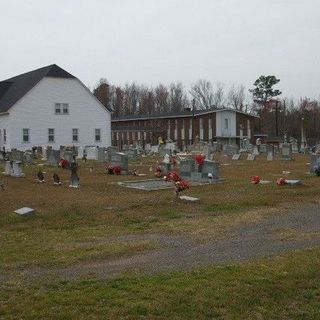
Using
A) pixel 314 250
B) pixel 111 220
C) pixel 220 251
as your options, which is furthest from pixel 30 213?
pixel 314 250

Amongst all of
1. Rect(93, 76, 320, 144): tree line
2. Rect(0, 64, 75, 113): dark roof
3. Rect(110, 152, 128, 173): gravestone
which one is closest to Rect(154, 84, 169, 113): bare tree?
Rect(93, 76, 320, 144): tree line

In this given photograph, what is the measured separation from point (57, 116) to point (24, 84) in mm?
4805

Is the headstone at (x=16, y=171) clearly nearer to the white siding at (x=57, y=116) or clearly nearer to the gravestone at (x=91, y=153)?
the gravestone at (x=91, y=153)

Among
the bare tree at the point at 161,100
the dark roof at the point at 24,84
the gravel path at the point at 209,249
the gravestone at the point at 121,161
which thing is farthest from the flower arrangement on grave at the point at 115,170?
the bare tree at the point at 161,100

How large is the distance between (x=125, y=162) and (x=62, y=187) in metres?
5.79

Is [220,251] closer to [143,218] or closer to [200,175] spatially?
[143,218]

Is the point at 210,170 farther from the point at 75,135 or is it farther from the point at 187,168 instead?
the point at 75,135

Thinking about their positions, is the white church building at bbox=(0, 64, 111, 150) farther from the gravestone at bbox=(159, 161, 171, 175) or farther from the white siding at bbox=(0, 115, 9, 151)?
the gravestone at bbox=(159, 161, 171, 175)

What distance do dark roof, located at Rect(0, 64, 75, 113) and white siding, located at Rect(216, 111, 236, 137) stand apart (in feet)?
91.2

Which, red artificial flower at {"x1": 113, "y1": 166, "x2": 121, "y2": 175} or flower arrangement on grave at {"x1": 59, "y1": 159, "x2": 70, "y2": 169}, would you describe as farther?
flower arrangement on grave at {"x1": 59, "y1": 159, "x2": 70, "y2": 169}

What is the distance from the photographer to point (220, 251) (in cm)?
855

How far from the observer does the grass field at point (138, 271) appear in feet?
18.7

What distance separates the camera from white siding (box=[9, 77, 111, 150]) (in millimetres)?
Answer: 46281

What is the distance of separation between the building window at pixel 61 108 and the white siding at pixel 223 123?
28.0m
